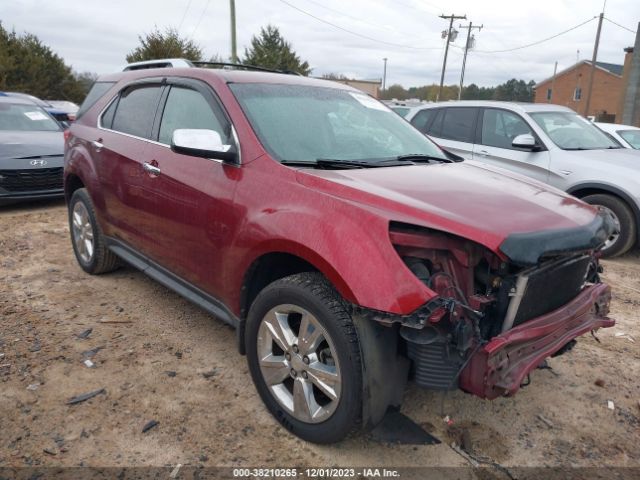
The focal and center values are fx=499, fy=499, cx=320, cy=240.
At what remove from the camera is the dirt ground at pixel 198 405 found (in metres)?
2.43

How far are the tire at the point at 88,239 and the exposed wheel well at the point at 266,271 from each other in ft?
7.16

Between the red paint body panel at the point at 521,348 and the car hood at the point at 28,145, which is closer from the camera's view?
the red paint body panel at the point at 521,348

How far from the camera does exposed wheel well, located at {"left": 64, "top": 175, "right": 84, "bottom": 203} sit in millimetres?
4695

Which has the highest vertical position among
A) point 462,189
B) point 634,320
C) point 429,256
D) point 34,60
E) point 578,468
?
point 34,60

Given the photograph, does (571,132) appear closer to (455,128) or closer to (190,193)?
(455,128)

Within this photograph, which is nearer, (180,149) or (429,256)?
(429,256)

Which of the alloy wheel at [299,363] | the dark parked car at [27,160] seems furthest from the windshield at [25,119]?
the alloy wheel at [299,363]

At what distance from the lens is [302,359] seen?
239 cm

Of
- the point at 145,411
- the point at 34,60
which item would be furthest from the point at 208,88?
the point at 34,60

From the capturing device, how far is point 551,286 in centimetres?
235

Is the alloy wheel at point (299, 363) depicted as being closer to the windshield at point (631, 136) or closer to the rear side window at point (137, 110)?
the rear side window at point (137, 110)

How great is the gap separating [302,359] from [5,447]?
149 centimetres

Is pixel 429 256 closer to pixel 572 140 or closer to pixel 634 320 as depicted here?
pixel 634 320

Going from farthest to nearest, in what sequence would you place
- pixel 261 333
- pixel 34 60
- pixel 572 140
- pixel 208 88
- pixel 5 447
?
1. pixel 34 60
2. pixel 572 140
3. pixel 208 88
4. pixel 261 333
5. pixel 5 447
